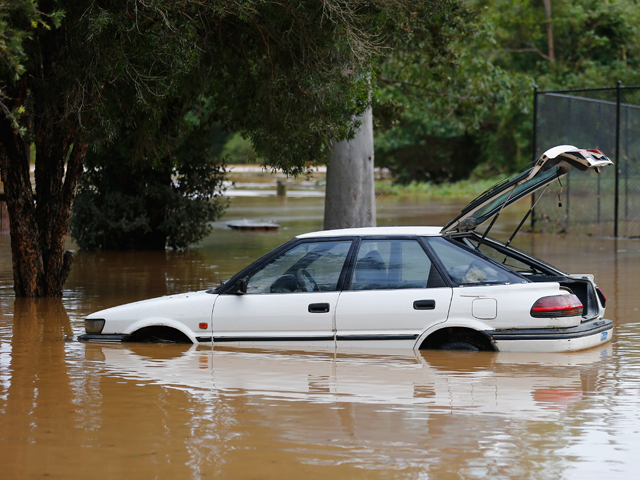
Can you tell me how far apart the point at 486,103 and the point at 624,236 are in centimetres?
470

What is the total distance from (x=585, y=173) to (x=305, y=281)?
49.6ft

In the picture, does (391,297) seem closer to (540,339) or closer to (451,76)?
(540,339)

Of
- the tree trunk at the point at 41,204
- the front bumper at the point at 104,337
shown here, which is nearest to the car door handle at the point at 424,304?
the front bumper at the point at 104,337

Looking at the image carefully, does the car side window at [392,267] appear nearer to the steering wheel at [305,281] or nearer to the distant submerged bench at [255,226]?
the steering wheel at [305,281]

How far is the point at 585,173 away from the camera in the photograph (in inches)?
827

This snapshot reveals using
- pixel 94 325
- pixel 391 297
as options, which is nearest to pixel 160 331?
pixel 94 325

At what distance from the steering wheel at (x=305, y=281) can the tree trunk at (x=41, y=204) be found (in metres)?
4.95

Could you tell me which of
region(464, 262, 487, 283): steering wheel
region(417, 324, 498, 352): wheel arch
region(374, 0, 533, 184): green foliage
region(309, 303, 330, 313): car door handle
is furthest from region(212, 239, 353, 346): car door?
region(374, 0, 533, 184): green foliage

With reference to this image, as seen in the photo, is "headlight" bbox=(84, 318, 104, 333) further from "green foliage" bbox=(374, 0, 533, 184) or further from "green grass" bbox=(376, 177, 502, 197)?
"green grass" bbox=(376, 177, 502, 197)

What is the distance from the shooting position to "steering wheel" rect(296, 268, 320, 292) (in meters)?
7.45

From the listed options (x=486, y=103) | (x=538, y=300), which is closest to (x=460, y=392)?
(x=538, y=300)

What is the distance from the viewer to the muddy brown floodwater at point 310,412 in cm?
480

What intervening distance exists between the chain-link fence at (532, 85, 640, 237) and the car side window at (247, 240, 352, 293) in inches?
514

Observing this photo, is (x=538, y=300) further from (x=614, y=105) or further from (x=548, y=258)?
(x=614, y=105)
